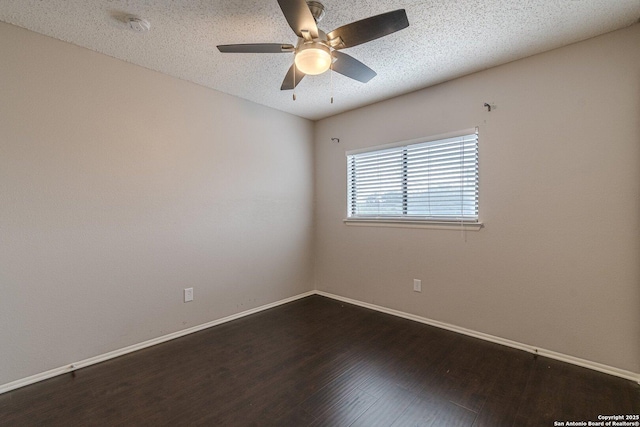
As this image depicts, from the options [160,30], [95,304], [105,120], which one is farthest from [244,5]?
[95,304]

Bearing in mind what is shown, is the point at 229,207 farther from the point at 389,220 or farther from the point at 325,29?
the point at 325,29

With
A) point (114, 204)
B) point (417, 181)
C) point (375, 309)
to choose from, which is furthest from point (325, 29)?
point (375, 309)

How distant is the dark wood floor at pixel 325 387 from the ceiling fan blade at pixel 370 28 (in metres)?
2.15

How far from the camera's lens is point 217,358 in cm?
233

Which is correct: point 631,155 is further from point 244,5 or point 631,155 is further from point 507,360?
point 244,5

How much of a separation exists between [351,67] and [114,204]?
2132 millimetres

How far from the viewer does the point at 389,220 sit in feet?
10.9

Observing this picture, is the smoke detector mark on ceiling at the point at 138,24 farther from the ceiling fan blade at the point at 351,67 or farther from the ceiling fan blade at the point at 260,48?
the ceiling fan blade at the point at 351,67

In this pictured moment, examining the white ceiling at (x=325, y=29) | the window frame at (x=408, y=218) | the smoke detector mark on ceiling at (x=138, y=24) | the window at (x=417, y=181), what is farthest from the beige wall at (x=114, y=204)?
the window at (x=417, y=181)

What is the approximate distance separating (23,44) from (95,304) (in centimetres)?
190

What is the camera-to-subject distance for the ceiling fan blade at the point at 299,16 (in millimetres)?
1403

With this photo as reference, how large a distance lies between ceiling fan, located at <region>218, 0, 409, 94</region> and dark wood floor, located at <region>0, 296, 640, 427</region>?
2.04m

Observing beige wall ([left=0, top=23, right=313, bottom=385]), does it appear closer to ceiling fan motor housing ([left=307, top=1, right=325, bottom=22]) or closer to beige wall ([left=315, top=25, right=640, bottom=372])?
Result: ceiling fan motor housing ([left=307, top=1, right=325, bottom=22])

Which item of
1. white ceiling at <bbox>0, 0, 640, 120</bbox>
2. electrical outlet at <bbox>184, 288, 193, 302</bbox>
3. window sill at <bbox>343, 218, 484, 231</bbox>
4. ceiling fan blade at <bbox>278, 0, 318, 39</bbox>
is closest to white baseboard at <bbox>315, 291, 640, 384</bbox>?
window sill at <bbox>343, 218, 484, 231</bbox>
